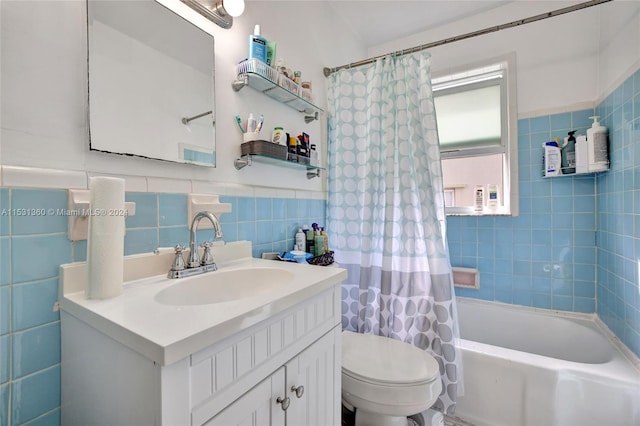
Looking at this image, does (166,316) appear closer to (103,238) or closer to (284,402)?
(103,238)

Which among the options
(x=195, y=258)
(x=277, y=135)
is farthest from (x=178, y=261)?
(x=277, y=135)

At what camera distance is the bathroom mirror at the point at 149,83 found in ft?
2.68

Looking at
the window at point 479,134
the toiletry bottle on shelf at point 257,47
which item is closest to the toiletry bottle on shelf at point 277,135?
the toiletry bottle on shelf at point 257,47

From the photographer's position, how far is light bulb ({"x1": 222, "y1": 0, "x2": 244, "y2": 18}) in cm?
110

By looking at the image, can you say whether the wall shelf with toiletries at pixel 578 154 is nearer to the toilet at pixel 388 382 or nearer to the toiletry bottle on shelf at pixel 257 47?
the toilet at pixel 388 382

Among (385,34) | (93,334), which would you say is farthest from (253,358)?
(385,34)

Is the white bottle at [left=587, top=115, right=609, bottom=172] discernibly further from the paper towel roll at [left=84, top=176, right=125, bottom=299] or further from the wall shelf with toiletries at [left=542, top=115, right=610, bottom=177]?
the paper towel roll at [left=84, top=176, right=125, bottom=299]

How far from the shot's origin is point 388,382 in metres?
1.07

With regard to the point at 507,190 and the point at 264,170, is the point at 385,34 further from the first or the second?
the point at 264,170

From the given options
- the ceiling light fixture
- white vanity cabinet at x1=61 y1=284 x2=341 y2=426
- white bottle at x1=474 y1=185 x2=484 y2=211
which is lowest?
white vanity cabinet at x1=61 y1=284 x2=341 y2=426

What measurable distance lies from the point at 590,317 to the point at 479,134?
1.44 m

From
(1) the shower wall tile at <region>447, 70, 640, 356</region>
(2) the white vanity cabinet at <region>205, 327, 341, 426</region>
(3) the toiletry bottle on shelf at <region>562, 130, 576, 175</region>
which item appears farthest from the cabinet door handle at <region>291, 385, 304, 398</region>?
(3) the toiletry bottle on shelf at <region>562, 130, 576, 175</region>

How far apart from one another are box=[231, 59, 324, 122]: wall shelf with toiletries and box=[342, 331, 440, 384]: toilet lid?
125 centimetres

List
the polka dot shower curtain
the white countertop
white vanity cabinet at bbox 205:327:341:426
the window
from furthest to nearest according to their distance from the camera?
the window < the polka dot shower curtain < white vanity cabinet at bbox 205:327:341:426 < the white countertop
